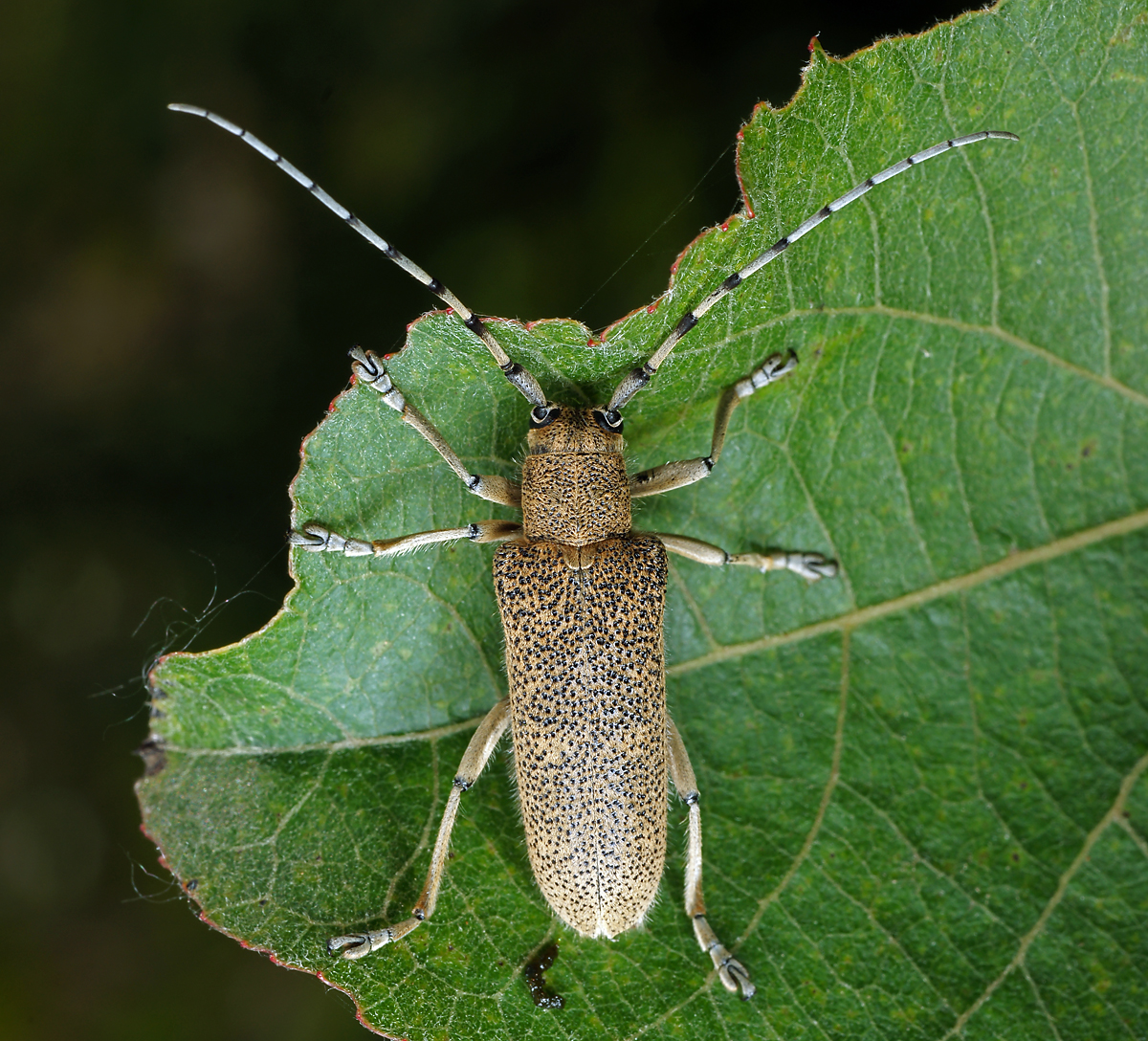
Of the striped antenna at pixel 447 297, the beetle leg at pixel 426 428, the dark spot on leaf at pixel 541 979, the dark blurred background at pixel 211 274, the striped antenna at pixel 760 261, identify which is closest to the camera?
the striped antenna at pixel 760 261

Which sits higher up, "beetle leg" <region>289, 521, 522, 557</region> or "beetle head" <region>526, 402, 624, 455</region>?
"beetle head" <region>526, 402, 624, 455</region>

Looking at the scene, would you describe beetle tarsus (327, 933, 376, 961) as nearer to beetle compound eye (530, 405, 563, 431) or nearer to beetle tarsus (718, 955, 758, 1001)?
beetle tarsus (718, 955, 758, 1001)

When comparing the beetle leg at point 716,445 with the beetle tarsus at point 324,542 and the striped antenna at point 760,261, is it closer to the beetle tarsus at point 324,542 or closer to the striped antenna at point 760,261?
the striped antenna at point 760,261

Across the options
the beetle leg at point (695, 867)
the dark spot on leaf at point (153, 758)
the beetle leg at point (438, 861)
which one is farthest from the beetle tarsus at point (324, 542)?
the beetle leg at point (695, 867)

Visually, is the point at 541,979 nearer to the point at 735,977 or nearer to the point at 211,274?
the point at 735,977

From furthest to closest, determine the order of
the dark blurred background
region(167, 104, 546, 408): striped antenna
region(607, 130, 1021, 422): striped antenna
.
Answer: the dark blurred background, region(167, 104, 546, 408): striped antenna, region(607, 130, 1021, 422): striped antenna

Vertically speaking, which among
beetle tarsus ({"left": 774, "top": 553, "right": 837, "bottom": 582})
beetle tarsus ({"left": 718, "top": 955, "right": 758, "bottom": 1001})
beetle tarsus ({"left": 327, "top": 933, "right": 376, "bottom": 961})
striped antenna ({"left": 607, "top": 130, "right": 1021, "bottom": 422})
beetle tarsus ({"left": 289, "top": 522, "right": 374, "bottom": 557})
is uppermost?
striped antenna ({"left": 607, "top": 130, "right": 1021, "bottom": 422})

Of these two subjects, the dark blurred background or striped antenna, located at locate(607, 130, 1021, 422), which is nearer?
striped antenna, located at locate(607, 130, 1021, 422)

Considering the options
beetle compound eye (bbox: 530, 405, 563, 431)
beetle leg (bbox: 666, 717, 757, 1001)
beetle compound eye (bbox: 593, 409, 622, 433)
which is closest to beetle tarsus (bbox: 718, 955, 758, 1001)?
beetle leg (bbox: 666, 717, 757, 1001)
